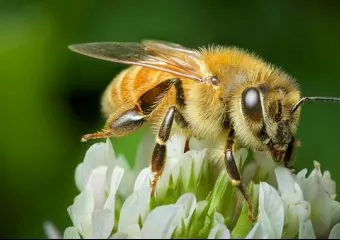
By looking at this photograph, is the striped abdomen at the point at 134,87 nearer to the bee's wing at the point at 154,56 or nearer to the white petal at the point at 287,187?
the bee's wing at the point at 154,56

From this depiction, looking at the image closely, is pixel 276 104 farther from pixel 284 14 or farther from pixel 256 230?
pixel 284 14

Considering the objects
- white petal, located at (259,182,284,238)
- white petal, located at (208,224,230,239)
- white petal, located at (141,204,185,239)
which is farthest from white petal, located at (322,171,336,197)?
white petal, located at (141,204,185,239)

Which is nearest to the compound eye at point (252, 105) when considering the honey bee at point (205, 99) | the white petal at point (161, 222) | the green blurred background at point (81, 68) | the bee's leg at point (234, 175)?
the honey bee at point (205, 99)

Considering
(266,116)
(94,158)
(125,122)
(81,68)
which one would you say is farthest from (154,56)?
(81,68)

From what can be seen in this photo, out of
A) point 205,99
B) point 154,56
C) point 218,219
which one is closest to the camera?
point 218,219

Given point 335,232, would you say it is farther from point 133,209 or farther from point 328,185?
point 133,209
